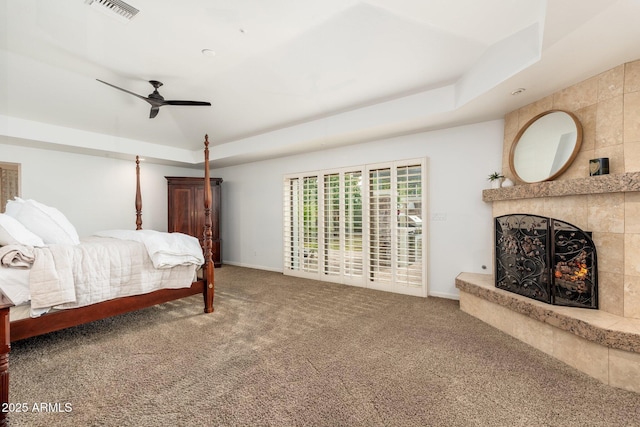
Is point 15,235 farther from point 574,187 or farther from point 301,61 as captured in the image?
point 574,187

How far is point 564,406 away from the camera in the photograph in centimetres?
166

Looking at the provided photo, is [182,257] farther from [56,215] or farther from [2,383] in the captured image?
[2,383]

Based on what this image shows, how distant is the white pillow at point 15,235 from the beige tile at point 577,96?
4.76 metres

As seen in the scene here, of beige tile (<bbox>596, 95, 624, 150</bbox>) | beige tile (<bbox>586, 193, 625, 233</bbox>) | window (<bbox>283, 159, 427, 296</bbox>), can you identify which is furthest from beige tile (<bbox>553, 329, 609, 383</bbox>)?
window (<bbox>283, 159, 427, 296</bbox>)

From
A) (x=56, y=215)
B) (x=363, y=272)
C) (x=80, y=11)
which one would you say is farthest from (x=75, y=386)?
(x=363, y=272)

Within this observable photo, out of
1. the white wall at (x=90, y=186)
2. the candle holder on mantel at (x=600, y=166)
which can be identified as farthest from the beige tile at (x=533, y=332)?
the white wall at (x=90, y=186)

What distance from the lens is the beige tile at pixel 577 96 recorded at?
7.70ft

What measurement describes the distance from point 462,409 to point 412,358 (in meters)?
0.58

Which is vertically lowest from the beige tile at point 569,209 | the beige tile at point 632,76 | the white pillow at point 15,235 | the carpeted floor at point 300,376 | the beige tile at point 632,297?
the carpeted floor at point 300,376

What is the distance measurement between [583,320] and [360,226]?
8.95 ft

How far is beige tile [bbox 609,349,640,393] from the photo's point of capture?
5.97ft

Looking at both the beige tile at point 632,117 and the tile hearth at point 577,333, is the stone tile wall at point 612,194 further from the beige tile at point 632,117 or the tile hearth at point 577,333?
the tile hearth at point 577,333

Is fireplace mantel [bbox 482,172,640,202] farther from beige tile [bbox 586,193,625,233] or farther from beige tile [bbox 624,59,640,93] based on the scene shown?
beige tile [bbox 624,59,640,93]

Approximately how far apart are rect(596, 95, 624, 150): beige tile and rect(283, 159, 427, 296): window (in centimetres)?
179
